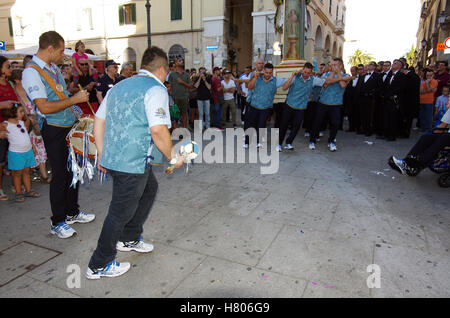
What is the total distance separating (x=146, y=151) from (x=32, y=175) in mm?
4413

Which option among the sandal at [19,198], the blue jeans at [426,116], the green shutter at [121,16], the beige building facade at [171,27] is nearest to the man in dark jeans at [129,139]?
the sandal at [19,198]

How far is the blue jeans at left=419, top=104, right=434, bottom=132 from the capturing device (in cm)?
959

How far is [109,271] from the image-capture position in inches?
107

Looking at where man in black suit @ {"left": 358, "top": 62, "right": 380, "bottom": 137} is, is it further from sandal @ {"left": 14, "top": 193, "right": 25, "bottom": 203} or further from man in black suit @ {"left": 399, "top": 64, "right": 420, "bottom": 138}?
sandal @ {"left": 14, "top": 193, "right": 25, "bottom": 203}

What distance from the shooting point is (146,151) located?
8.41 feet

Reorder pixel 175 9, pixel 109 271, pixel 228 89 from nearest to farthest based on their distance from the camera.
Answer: pixel 109 271, pixel 228 89, pixel 175 9

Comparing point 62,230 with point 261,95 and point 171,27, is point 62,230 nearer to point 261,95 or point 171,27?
point 261,95

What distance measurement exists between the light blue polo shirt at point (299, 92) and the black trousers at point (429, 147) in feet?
8.75


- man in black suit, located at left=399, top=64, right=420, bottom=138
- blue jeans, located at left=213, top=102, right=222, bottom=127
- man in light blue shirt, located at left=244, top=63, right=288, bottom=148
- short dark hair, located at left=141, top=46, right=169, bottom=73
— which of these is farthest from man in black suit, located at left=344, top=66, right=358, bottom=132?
short dark hair, located at left=141, top=46, right=169, bottom=73

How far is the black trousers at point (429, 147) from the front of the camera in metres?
5.07

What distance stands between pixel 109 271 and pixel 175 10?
2618cm

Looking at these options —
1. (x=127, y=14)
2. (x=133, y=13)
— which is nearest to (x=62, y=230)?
(x=133, y=13)
